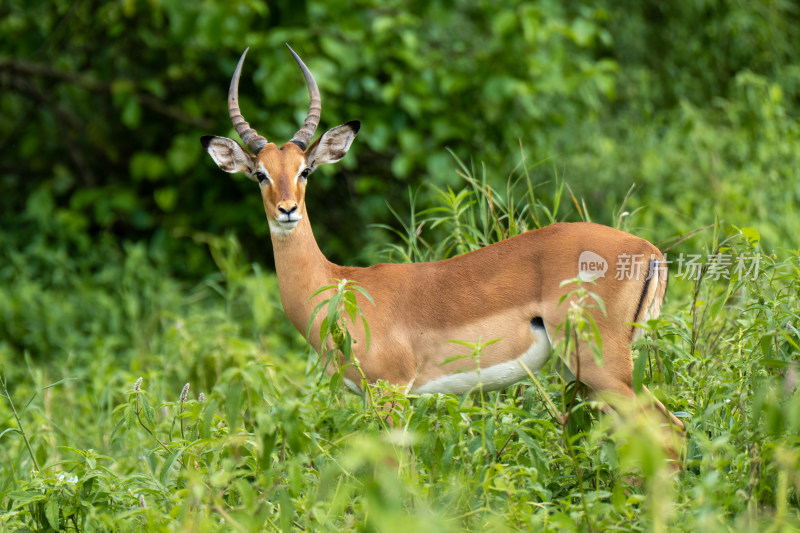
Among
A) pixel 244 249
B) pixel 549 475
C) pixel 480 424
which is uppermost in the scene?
pixel 480 424

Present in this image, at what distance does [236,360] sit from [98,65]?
14.1 feet

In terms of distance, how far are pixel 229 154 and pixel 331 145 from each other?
463 millimetres

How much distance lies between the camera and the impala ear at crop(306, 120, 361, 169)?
4.01 m

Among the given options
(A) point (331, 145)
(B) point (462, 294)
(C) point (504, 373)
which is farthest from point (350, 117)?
(C) point (504, 373)

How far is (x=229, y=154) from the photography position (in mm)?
4051

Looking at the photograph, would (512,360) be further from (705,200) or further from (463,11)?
(463,11)

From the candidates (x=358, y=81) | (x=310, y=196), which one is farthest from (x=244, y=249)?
(x=358, y=81)

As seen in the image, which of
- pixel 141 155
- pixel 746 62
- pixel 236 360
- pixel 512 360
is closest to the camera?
pixel 512 360

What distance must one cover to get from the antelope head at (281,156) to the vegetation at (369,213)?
0.59 meters

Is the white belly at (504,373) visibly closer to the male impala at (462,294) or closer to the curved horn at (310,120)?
the male impala at (462,294)

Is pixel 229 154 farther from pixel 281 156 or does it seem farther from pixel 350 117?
pixel 350 117

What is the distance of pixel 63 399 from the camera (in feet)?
18.5

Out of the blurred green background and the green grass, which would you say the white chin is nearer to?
the green grass

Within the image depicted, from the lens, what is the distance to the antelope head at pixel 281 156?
3719 millimetres
